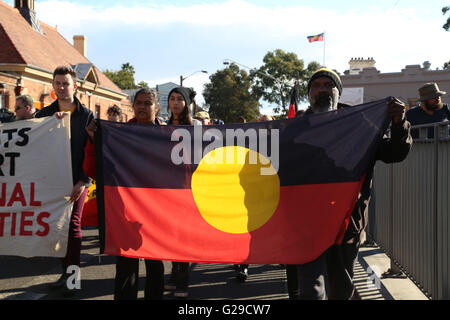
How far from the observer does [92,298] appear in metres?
4.55

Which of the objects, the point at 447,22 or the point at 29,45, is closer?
the point at 29,45

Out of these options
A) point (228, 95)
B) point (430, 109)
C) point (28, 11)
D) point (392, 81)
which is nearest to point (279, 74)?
point (228, 95)

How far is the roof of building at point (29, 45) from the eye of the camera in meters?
28.1

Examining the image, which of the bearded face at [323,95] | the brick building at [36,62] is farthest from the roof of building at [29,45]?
the bearded face at [323,95]

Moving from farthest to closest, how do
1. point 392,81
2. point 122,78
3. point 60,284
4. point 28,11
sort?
point 122,78 → point 392,81 → point 28,11 → point 60,284

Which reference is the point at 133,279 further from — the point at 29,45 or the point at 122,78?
the point at 122,78

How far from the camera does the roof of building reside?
28.1 metres

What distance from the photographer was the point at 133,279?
3.47m

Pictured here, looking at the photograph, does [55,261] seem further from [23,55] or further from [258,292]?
[23,55]

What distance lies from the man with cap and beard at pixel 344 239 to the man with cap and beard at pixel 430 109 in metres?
2.84

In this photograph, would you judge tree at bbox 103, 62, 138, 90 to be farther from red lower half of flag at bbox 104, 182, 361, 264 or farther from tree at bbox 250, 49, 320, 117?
red lower half of flag at bbox 104, 182, 361, 264

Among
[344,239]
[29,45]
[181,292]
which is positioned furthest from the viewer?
[29,45]

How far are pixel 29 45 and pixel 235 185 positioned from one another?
32382 millimetres

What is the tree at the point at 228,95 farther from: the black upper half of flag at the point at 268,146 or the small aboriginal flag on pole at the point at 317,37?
the black upper half of flag at the point at 268,146
